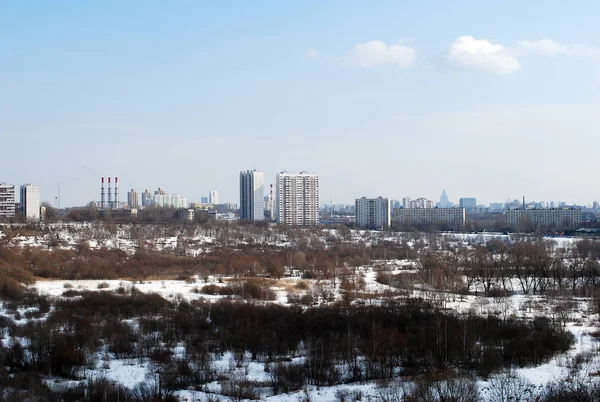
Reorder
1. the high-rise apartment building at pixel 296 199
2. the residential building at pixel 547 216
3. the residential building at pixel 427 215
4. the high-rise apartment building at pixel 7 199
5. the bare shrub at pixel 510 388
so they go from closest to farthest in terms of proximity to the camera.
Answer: the bare shrub at pixel 510 388 → the high-rise apartment building at pixel 7 199 → the residential building at pixel 547 216 → the high-rise apartment building at pixel 296 199 → the residential building at pixel 427 215

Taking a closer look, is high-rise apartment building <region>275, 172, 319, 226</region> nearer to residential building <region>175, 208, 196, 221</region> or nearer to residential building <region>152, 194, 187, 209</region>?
residential building <region>175, 208, 196, 221</region>

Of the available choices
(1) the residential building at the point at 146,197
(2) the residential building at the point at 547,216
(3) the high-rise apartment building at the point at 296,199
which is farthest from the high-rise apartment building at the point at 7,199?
(1) the residential building at the point at 146,197

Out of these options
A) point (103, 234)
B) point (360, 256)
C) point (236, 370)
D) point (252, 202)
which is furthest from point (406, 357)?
point (252, 202)

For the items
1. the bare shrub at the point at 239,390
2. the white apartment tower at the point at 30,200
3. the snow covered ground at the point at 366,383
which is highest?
the white apartment tower at the point at 30,200

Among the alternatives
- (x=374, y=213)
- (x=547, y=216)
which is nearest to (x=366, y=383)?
(x=374, y=213)

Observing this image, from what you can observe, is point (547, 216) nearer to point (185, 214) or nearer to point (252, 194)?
point (252, 194)

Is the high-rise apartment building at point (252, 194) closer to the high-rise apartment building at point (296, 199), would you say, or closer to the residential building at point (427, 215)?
the high-rise apartment building at point (296, 199)

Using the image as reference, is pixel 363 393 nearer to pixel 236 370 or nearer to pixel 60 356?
pixel 236 370

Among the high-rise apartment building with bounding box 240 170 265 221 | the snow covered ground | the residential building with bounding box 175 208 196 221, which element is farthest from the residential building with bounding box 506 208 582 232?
the snow covered ground

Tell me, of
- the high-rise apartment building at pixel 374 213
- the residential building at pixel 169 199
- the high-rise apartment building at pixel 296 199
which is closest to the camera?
the high-rise apartment building at pixel 374 213
